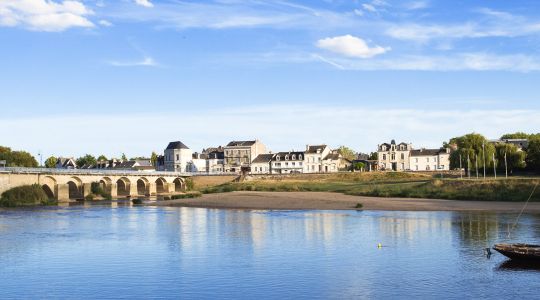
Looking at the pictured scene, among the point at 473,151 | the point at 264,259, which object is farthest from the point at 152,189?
the point at 264,259

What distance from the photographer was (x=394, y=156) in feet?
514

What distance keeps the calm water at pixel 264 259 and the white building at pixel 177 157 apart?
356 feet

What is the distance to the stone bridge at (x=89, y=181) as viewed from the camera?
8252cm

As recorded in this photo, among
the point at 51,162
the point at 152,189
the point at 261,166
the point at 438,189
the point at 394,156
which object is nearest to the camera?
the point at 438,189

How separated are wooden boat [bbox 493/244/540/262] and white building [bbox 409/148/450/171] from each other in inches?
4712

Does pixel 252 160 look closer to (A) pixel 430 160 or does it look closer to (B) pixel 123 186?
(A) pixel 430 160

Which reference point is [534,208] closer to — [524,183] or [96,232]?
[524,183]

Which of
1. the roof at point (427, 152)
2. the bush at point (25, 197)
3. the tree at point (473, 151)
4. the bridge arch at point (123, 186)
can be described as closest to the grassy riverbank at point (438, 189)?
the tree at point (473, 151)

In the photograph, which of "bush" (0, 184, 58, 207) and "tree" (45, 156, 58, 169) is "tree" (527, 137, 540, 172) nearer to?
"bush" (0, 184, 58, 207)

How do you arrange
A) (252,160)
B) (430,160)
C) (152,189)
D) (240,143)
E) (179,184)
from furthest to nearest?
(240,143)
(252,160)
(430,160)
(179,184)
(152,189)

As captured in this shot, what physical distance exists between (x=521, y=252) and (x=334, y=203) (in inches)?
1728

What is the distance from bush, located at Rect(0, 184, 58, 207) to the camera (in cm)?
7906

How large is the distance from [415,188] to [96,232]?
52.3 m

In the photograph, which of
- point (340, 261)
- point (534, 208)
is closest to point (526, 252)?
point (340, 261)
